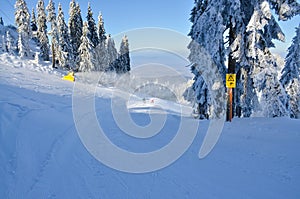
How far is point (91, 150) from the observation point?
248 inches

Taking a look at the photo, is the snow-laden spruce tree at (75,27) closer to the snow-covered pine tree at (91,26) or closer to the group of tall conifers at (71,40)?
the group of tall conifers at (71,40)

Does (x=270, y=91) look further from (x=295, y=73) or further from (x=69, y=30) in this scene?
(x=69, y=30)

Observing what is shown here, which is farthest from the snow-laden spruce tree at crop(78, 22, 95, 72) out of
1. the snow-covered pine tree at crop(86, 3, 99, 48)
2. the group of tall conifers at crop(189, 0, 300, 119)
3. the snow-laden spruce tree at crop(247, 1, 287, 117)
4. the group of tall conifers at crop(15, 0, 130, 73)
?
the snow-laden spruce tree at crop(247, 1, 287, 117)

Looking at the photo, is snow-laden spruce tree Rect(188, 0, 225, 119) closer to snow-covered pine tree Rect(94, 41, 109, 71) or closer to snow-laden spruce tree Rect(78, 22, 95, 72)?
snow-laden spruce tree Rect(78, 22, 95, 72)

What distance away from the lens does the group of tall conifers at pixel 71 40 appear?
42188 millimetres

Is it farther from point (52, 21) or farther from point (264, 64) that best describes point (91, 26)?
point (264, 64)

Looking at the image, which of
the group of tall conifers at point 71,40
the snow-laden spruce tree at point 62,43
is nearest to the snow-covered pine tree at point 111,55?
the group of tall conifers at point 71,40

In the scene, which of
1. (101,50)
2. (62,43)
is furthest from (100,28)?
(62,43)

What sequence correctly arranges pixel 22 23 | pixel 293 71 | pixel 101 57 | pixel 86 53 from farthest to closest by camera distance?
pixel 101 57 < pixel 22 23 < pixel 86 53 < pixel 293 71

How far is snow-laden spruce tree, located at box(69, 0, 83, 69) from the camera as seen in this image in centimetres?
4692

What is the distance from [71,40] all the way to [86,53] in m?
8.63

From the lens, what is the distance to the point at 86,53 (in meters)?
41.8

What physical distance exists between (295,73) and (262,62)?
37.6ft

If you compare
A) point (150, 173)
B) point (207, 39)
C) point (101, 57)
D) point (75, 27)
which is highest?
point (75, 27)
